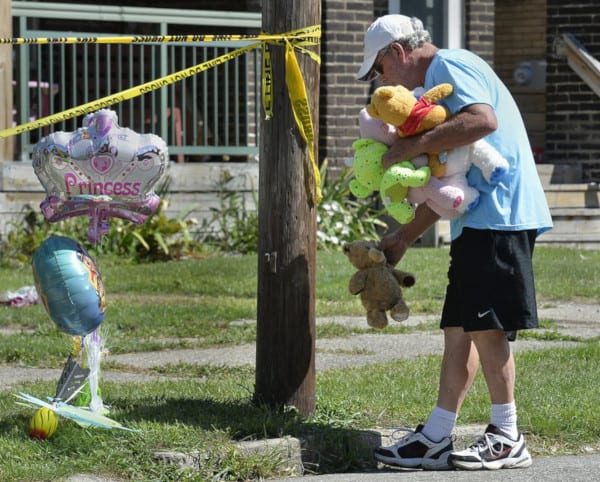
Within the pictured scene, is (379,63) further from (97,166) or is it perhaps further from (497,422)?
(497,422)

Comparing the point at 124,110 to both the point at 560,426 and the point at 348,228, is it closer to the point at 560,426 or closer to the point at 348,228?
the point at 348,228

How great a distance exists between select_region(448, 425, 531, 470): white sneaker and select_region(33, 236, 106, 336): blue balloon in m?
1.56

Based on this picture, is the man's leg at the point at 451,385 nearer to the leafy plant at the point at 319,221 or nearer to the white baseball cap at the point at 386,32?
the white baseball cap at the point at 386,32

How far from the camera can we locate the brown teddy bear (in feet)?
17.1

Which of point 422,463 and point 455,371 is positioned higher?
point 455,371

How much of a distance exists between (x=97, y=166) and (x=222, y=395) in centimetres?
129

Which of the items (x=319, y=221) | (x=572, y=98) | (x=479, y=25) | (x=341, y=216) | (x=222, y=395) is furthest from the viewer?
(x=572, y=98)

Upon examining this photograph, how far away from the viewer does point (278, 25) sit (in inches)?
209

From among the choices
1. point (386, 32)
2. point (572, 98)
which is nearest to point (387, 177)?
point (386, 32)

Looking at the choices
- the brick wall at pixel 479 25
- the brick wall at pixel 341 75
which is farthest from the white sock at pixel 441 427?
the brick wall at pixel 479 25

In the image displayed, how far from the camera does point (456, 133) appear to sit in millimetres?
4824

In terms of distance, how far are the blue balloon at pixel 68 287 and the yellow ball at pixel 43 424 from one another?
0.38m

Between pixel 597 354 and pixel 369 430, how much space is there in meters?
2.21

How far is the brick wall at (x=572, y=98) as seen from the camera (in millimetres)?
14445
